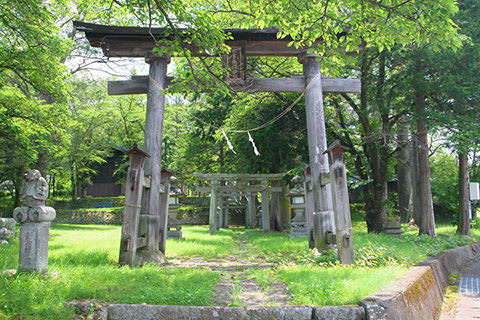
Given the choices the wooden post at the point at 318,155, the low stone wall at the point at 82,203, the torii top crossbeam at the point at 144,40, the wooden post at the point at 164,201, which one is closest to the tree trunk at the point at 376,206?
the wooden post at the point at 318,155

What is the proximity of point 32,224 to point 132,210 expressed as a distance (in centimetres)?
200

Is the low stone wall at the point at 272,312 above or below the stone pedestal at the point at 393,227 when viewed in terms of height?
below

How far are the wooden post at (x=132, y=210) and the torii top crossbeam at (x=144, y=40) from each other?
8.47ft

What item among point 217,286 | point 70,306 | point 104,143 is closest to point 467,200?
point 217,286

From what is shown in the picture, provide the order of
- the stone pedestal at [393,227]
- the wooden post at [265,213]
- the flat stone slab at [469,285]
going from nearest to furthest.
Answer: the flat stone slab at [469,285] → the stone pedestal at [393,227] → the wooden post at [265,213]

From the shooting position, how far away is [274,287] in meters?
4.18

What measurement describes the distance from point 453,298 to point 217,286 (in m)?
3.79

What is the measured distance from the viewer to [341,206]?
220 inches

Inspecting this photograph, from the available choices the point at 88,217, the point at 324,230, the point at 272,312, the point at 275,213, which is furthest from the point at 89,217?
the point at 272,312

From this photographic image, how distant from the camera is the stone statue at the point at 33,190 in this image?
371 centimetres

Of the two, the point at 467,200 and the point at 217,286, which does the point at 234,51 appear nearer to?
the point at 217,286

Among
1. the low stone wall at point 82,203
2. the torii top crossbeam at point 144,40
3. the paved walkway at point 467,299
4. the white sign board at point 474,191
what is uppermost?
the torii top crossbeam at point 144,40

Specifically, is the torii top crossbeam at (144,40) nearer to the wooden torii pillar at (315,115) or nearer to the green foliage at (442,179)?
the wooden torii pillar at (315,115)

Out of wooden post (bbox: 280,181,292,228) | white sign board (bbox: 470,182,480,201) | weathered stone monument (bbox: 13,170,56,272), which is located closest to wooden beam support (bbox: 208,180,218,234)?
wooden post (bbox: 280,181,292,228)
